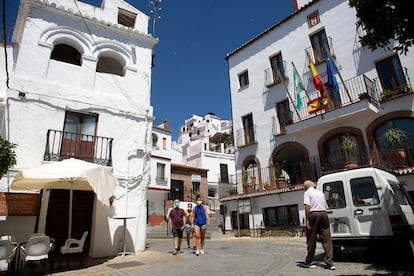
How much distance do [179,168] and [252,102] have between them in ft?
42.7

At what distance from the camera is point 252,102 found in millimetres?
19016

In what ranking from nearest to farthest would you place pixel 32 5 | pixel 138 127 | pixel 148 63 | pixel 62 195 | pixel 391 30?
pixel 391 30, pixel 62 195, pixel 32 5, pixel 138 127, pixel 148 63

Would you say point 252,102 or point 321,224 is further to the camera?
point 252,102

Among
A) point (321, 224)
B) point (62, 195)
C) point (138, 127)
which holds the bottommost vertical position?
point (321, 224)

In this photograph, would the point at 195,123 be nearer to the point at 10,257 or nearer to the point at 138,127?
the point at 138,127

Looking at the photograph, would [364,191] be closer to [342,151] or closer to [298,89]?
[342,151]

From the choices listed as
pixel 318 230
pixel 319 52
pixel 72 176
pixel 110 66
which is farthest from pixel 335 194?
pixel 319 52

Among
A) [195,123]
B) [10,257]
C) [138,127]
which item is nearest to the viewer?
[10,257]

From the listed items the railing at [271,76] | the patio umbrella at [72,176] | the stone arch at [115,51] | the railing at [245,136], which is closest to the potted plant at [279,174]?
the railing at [245,136]

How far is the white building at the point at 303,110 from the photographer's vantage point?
13.0m

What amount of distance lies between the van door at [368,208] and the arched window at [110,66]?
980cm

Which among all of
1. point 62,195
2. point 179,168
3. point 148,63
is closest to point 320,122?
point 148,63

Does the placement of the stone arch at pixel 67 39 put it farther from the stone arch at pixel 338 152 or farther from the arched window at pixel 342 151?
the stone arch at pixel 338 152

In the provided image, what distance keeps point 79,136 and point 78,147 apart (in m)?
0.40
